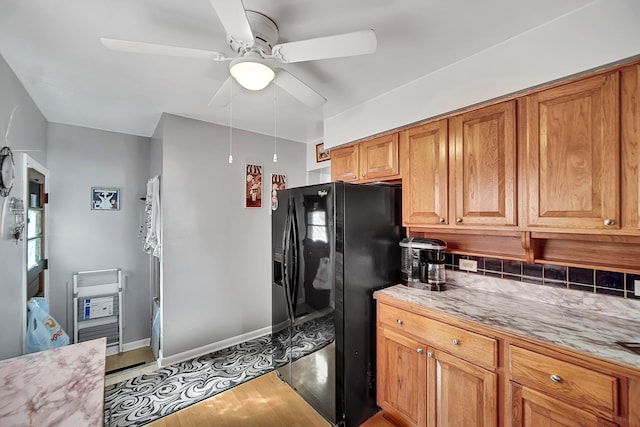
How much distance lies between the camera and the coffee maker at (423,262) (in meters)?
1.92

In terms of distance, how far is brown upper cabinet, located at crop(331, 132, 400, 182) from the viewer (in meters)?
2.16

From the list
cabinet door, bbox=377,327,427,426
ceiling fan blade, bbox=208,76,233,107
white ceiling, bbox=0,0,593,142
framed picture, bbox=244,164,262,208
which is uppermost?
white ceiling, bbox=0,0,593,142

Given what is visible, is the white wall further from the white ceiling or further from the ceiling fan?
the ceiling fan

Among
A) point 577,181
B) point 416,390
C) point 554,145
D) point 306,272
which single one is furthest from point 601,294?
point 306,272

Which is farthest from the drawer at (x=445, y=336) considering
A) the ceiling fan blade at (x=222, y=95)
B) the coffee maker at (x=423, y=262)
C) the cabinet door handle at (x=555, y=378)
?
the ceiling fan blade at (x=222, y=95)

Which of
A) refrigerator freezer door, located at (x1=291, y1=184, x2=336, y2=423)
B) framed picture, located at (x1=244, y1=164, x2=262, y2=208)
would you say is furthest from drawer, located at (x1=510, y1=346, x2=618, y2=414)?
framed picture, located at (x1=244, y1=164, x2=262, y2=208)

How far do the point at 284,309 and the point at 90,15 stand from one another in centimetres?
221

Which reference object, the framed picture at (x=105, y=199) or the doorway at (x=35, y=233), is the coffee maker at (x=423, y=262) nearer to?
the doorway at (x=35, y=233)

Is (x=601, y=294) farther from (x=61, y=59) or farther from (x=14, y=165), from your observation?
(x=14, y=165)

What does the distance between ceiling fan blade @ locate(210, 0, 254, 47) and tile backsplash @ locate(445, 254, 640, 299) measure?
202 centimetres

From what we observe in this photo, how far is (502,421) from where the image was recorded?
133 centimetres

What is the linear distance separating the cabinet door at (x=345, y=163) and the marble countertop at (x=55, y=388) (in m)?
2.10

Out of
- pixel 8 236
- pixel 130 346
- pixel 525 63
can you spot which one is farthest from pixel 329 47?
pixel 130 346

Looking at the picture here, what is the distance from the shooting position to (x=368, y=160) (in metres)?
2.35
